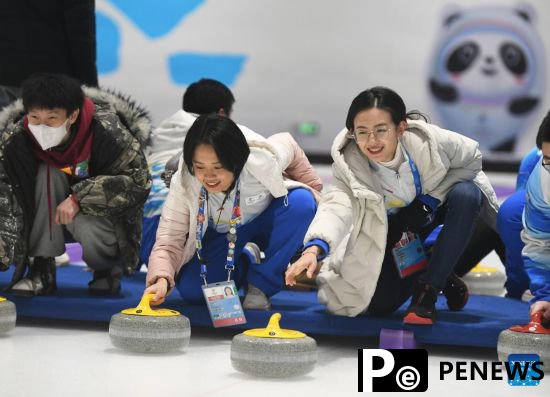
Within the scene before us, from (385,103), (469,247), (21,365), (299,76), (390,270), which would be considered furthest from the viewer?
(299,76)

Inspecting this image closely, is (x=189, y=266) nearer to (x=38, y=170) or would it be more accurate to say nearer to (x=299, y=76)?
(x=38, y=170)

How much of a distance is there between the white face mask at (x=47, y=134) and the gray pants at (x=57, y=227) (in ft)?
0.42

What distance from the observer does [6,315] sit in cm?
315

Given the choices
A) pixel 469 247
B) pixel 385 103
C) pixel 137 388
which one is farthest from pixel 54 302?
pixel 469 247

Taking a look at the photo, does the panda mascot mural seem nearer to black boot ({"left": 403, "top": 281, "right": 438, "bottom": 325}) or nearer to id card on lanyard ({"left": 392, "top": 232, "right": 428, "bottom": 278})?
id card on lanyard ({"left": 392, "top": 232, "right": 428, "bottom": 278})

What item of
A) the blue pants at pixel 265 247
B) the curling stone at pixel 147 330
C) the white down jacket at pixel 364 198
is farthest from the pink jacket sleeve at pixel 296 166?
the curling stone at pixel 147 330

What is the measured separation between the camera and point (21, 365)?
110 inches

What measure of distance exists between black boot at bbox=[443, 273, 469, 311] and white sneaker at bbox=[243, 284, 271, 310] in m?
0.60

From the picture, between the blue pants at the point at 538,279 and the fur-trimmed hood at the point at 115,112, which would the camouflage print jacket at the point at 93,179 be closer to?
the fur-trimmed hood at the point at 115,112

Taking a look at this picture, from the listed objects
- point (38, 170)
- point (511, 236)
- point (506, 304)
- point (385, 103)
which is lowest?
point (506, 304)

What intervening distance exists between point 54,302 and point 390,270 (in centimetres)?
112

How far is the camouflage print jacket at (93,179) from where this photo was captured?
3.44m

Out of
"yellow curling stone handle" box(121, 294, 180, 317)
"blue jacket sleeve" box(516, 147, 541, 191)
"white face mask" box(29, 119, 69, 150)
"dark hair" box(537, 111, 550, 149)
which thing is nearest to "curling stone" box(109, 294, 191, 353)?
"yellow curling stone handle" box(121, 294, 180, 317)

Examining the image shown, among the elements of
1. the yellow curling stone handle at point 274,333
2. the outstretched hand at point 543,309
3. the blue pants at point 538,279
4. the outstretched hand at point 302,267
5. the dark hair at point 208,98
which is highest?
the dark hair at point 208,98
